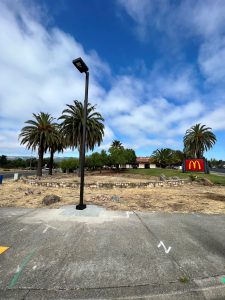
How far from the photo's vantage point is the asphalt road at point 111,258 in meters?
3.08

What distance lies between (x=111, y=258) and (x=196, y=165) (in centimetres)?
2939

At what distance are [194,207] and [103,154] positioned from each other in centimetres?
5019

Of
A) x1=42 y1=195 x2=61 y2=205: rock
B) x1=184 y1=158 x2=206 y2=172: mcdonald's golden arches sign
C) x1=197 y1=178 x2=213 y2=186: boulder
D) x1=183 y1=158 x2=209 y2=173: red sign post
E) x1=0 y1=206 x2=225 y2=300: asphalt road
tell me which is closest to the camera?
x1=0 y1=206 x2=225 y2=300: asphalt road

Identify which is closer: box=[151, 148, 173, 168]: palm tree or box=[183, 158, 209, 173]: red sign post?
box=[183, 158, 209, 173]: red sign post

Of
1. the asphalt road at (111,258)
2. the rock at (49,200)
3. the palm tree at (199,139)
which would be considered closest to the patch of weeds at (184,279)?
the asphalt road at (111,258)

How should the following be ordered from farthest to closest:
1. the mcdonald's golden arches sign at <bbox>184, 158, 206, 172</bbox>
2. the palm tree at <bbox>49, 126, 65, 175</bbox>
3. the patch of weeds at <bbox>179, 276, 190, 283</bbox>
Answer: the palm tree at <bbox>49, 126, 65, 175</bbox>, the mcdonald's golden arches sign at <bbox>184, 158, 206, 172</bbox>, the patch of weeds at <bbox>179, 276, 190, 283</bbox>

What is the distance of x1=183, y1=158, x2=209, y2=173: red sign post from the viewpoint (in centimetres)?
Answer: 3042

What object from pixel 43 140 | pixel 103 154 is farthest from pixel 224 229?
pixel 103 154

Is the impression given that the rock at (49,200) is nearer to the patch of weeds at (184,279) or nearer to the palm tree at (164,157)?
the patch of weeds at (184,279)

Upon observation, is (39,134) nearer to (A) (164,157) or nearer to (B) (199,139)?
Result: (B) (199,139)

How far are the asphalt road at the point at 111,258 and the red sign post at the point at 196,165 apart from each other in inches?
1000

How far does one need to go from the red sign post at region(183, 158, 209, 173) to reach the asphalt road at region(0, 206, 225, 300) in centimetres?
2541

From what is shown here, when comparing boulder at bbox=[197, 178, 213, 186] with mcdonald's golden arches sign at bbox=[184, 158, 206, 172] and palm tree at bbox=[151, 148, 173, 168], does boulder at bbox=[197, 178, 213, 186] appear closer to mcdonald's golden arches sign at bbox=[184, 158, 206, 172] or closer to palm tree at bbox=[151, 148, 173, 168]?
mcdonald's golden arches sign at bbox=[184, 158, 206, 172]

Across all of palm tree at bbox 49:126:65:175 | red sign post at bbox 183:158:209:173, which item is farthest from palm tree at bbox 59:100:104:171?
red sign post at bbox 183:158:209:173
